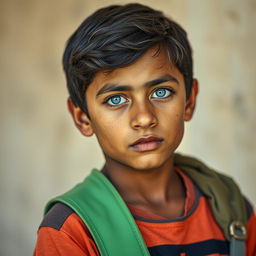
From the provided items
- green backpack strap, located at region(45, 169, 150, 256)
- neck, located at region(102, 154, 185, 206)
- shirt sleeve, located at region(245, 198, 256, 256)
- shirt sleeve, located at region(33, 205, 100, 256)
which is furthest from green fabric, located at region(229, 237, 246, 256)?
shirt sleeve, located at region(33, 205, 100, 256)

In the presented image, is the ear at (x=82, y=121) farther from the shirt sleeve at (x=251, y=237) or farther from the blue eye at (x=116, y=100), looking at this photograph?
the shirt sleeve at (x=251, y=237)

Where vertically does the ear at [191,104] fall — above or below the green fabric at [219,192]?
above

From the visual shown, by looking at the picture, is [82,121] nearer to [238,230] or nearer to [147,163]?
[147,163]

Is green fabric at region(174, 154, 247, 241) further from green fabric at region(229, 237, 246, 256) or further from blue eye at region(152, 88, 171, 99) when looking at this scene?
blue eye at region(152, 88, 171, 99)

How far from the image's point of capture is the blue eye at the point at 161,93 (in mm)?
1726

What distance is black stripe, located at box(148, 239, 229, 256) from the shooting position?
1.71 m

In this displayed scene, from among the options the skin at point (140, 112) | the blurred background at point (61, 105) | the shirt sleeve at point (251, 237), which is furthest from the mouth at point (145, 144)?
the blurred background at point (61, 105)

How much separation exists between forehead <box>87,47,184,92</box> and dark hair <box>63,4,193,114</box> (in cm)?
2

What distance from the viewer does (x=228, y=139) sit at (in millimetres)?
3242

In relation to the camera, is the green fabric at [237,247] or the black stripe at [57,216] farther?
the green fabric at [237,247]

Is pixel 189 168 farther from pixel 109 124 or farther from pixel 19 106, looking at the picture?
pixel 19 106

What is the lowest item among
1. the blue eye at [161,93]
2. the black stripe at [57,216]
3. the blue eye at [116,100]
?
the black stripe at [57,216]

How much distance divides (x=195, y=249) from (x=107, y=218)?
320mm

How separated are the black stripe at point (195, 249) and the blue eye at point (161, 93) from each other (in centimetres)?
46
